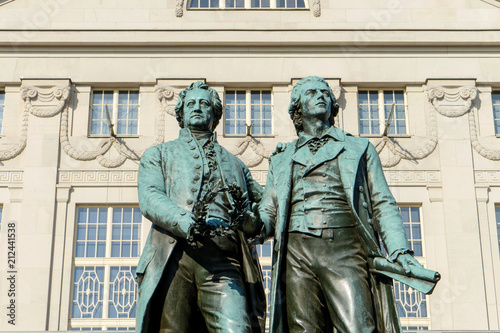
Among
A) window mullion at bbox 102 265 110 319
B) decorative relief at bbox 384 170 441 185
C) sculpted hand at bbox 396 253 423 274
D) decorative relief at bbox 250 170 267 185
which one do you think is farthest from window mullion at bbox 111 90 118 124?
sculpted hand at bbox 396 253 423 274

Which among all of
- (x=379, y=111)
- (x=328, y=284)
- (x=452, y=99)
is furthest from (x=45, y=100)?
(x=328, y=284)

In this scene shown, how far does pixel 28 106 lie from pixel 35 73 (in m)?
1.00

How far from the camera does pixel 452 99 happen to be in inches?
1026

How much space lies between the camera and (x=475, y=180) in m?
25.4

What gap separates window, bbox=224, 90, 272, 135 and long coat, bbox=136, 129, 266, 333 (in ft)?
60.0

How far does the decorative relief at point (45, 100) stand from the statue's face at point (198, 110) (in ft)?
61.2

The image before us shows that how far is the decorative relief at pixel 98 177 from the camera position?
2536 centimetres

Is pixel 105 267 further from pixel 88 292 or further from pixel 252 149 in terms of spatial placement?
pixel 252 149

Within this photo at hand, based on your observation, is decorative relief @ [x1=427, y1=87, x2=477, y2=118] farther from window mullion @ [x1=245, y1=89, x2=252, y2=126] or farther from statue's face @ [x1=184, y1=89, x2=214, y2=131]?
statue's face @ [x1=184, y1=89, x2=214, y2=131]

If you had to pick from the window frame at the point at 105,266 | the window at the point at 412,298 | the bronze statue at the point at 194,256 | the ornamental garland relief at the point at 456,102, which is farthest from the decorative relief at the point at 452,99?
the bronze statue at the point at 194,256

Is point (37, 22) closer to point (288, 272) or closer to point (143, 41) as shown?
point (143, 41)

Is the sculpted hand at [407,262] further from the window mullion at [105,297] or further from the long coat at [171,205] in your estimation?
the window mullion at [105,297]

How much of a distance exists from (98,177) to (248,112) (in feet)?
14.6

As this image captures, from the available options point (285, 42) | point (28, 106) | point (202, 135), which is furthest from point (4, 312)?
point (202, 135)
